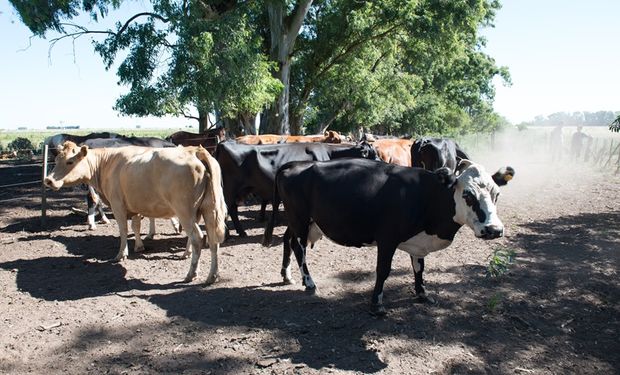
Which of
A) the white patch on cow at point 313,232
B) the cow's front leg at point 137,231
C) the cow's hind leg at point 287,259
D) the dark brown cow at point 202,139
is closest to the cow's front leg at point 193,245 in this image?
the cow's hind leg at point 287,259

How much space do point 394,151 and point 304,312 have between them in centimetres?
705

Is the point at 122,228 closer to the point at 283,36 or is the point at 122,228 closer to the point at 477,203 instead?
the point at 477,203

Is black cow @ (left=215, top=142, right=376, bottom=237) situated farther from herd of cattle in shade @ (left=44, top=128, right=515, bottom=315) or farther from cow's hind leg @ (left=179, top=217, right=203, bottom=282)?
cow's hind leg @ (left=179, top=217, right=203, bottom=282)

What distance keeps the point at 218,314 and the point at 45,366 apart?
1699mm

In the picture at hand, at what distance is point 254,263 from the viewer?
721 centimetres

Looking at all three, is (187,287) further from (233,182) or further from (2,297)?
(233,182)

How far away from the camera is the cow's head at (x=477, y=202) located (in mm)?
4656

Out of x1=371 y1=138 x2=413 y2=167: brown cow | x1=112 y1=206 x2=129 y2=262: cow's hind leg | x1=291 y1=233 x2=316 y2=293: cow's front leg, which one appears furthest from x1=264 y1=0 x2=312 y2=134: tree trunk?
x1=291 y1=233 x2=316 y2=293: cow's front leg

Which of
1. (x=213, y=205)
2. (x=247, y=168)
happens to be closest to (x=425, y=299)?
(x=213, y=205)

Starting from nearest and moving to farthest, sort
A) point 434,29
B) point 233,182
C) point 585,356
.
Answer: point 585,356 → point 233,182 → point 434,29

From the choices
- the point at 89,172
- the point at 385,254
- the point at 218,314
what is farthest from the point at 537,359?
the point at 89,172

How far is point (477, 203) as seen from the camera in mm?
4758

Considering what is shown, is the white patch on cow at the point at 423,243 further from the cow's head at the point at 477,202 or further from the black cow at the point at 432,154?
the black cow at the point at 432,154

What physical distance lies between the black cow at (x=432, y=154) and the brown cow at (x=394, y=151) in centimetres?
21
